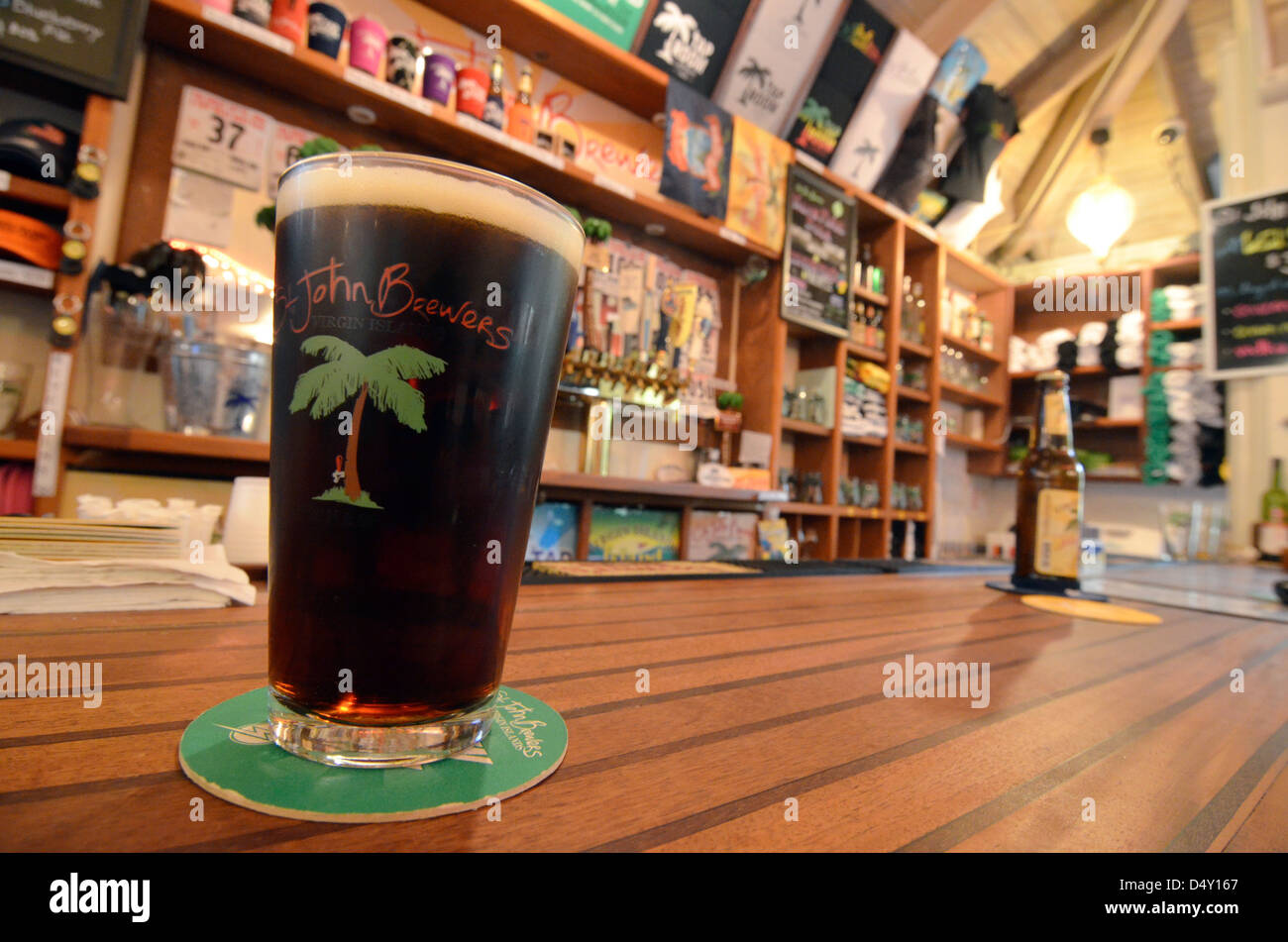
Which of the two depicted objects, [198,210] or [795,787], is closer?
[795,787]

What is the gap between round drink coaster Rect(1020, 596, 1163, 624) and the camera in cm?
102

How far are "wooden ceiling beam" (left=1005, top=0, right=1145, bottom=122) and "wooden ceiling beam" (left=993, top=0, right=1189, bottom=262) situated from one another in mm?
77

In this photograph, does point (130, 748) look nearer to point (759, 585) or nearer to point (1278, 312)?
point (759, 585)

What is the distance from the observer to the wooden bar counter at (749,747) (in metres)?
0.27

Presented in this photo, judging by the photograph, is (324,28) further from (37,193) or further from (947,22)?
(947,22)

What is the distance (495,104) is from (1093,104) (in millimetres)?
4801

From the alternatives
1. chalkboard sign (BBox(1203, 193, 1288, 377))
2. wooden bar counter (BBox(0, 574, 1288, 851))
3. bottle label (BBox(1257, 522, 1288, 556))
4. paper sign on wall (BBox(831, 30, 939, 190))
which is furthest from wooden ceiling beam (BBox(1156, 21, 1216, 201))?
wooden bar counter (BBox(0, 574, 1288, 851))

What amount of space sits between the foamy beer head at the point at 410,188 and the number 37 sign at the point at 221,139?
8.55ft

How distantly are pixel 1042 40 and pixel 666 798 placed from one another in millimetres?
6281

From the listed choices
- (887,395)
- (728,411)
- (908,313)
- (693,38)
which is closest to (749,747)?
(728,411)

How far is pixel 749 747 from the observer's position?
1.29 ft

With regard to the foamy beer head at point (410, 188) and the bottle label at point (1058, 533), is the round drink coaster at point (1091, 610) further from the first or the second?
the foamy beer head at point (410, 188)

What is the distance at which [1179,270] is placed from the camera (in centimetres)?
505

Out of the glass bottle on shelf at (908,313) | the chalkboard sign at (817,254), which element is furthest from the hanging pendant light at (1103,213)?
the chalkboard sign at (817,254)
